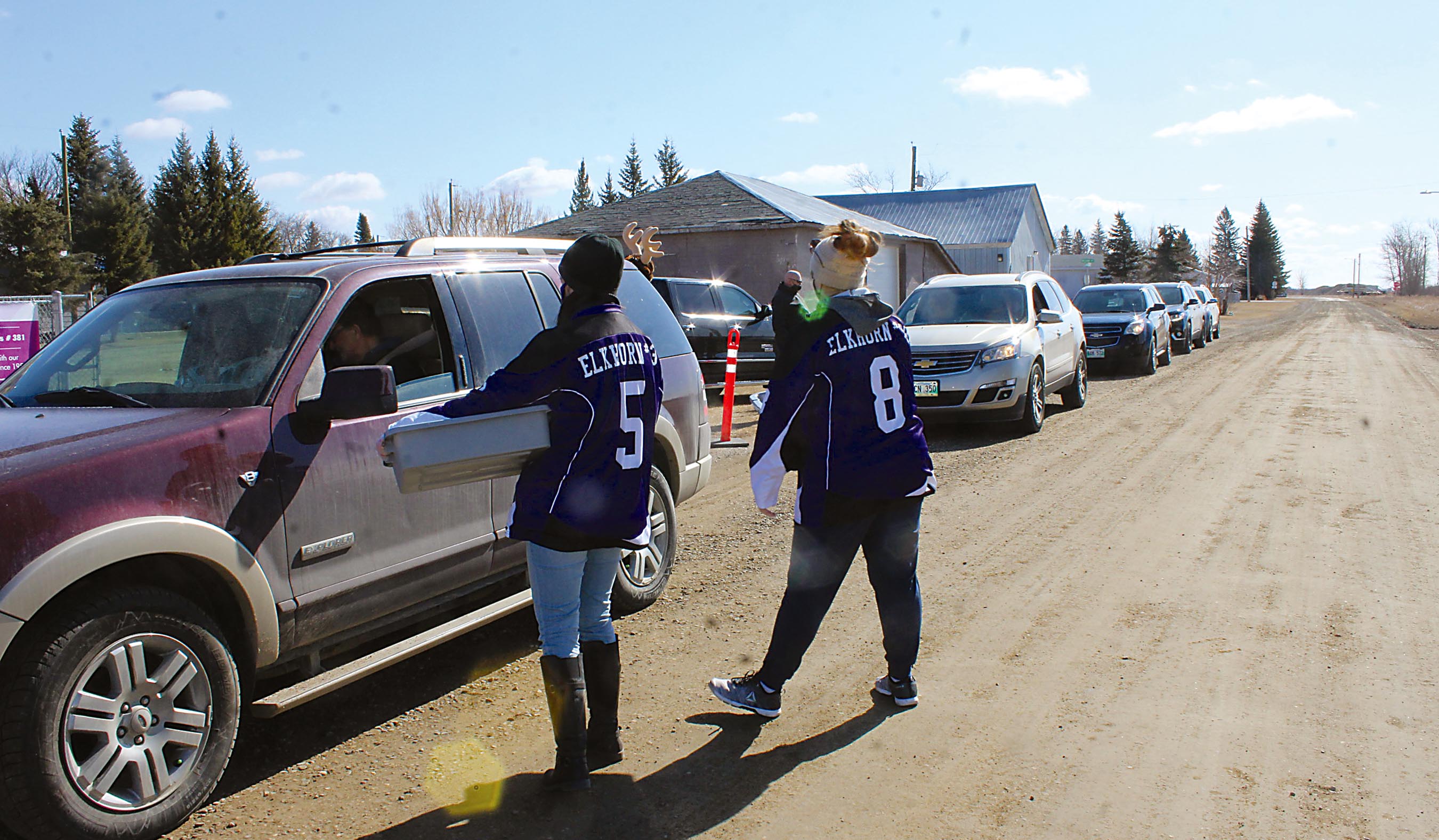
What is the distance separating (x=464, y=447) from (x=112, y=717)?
131cm

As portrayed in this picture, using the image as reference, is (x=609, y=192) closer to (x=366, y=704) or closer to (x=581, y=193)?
(x=581, y=193)

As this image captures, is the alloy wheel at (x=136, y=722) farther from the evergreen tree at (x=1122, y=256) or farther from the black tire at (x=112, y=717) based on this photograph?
the evergreen tree at (x=1122, y=256)

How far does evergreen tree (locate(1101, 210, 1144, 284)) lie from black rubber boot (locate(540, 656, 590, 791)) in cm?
7619

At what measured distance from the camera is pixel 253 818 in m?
3.35

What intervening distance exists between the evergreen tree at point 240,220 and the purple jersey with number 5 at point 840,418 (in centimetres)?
4427

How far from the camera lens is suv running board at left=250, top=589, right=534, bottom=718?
3393mm

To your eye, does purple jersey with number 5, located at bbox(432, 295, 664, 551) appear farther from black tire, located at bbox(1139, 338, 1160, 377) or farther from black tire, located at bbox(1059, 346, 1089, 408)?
black tire, located at bbox(1139, 338, 1160, 377)

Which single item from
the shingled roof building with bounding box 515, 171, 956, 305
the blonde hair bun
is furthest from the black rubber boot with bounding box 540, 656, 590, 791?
the shingled roof building with bounding box 515, 171, 956, 305

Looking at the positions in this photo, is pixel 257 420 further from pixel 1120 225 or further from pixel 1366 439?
pixel 1120 225

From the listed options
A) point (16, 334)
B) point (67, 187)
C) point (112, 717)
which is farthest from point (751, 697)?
point (67, 187)

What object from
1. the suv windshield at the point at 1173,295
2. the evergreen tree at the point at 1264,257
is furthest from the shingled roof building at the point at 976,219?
the evergreen tree at the point at 1264,257

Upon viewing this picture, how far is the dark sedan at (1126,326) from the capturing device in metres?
19.2

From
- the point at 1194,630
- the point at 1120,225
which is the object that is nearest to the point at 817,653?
the point at 1194,630

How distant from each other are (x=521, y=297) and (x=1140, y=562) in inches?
161
